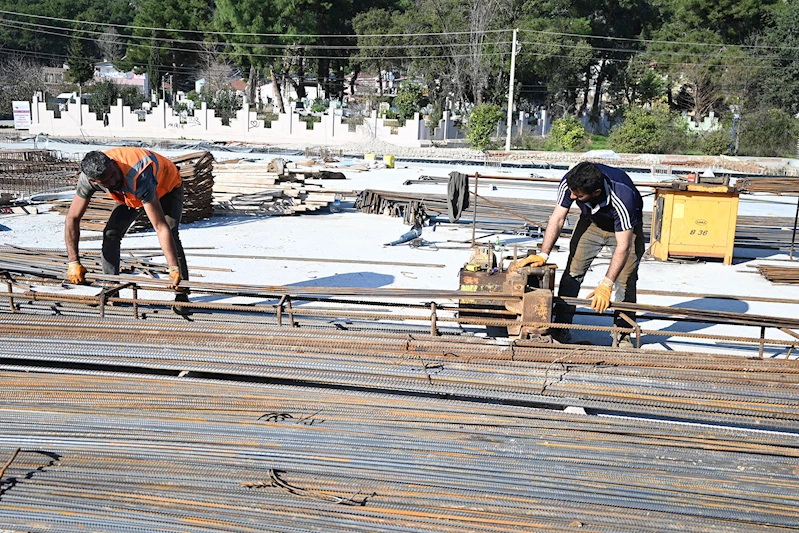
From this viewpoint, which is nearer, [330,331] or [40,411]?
[40,411]

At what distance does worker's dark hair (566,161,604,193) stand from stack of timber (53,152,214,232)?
330 inches

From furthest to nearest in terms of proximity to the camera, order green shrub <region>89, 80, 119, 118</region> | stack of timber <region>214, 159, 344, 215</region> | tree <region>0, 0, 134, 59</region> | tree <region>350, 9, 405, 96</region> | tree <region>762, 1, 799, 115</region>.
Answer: tree <region>0, 0, 134, 59</region>, tree <region>350, 9, 405, 96</region>, green shrub <region>89, 80, 119, 118</region>, tree <region>762, 1, 799, 115</region>, stack of timber <region>214, 159, 344, 215</region>

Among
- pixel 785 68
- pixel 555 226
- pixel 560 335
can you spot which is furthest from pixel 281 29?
pixel 560 335

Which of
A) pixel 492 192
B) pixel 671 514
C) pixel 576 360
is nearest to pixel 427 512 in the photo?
pixel 671 514

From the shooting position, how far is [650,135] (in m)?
33.8

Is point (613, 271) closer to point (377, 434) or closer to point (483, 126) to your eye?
point (377, 434)

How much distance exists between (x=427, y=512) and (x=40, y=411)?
2.67 meters

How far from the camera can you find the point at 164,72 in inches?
2180

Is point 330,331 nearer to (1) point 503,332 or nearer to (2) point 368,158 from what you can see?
(1) point 503,332

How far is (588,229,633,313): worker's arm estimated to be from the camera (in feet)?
18.3

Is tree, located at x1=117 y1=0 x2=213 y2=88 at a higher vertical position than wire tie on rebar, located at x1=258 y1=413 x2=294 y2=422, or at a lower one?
higher

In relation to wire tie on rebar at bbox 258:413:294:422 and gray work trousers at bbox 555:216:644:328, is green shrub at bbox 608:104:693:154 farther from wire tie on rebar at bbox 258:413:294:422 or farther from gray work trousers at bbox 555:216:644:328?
wire tie on rebar at bbox 258:413:294:422

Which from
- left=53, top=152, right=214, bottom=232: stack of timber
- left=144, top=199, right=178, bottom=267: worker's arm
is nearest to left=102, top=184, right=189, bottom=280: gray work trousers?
left=144, top=199, right=178, bottom=267: worker's arm

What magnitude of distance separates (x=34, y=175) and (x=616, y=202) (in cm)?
1676
